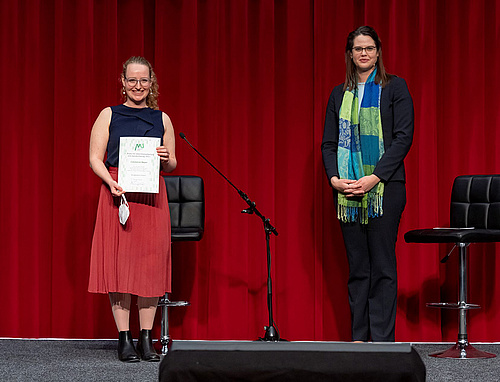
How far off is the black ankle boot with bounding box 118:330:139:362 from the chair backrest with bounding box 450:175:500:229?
1.85 meters

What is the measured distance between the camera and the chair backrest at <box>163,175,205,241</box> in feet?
12.2

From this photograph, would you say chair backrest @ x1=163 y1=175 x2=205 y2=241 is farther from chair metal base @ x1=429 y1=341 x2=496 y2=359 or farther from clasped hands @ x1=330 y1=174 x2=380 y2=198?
chair metal base @ x1=429 y1=341 x2=496 y2=359

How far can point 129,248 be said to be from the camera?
308 cm

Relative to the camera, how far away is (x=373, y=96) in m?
3.13

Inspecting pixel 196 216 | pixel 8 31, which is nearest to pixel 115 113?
pixel 196 216

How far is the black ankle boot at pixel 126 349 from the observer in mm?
3143

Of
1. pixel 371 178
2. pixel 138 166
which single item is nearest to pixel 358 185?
pixel 371 178

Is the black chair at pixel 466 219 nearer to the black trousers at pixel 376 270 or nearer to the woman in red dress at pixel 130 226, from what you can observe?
the black trousers at pixel 376 270

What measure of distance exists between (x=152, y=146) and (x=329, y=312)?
1659mm

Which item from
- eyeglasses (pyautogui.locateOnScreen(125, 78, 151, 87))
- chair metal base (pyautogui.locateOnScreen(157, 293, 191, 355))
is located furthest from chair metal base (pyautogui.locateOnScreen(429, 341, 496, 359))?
eyeglasses (pyautogui.locateOnScreen(125, 78, 151, 87))

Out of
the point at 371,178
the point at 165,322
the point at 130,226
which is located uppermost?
the point at 371,178

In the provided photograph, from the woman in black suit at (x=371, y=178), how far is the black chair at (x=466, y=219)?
0.33 meters

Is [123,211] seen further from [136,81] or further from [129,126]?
[136,81]

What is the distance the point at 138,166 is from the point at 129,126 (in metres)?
A: 0.22
